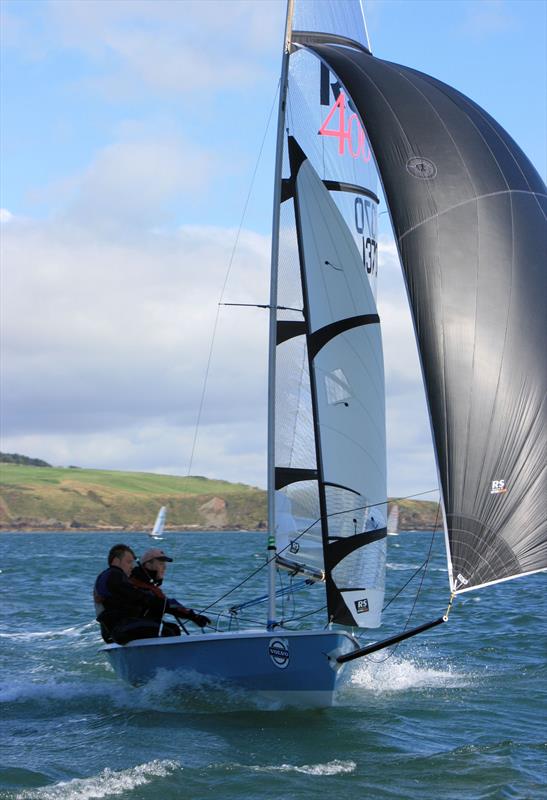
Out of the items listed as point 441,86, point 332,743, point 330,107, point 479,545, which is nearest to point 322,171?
point 330,107

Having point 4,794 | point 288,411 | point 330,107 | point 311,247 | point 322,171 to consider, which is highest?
point 330,107

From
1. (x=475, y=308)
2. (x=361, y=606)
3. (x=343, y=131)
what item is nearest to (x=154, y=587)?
(x=361, y=606)

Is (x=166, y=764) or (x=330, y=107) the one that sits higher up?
(x=330, y=107)

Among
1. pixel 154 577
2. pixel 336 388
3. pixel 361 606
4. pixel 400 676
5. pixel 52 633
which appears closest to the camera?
pixel 361 606

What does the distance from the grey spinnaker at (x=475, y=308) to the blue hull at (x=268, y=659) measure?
1751mm

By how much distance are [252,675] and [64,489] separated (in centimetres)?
10824

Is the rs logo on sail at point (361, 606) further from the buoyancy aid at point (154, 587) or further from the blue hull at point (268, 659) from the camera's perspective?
the buoyancy aid at point (154, 587)

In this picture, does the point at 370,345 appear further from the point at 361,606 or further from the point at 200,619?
the point at 200,619

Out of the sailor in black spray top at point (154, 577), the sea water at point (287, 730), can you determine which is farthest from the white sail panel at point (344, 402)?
the sailor in black spray top at point (154, 577)

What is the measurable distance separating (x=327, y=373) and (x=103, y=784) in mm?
4140

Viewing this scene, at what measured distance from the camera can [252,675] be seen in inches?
366

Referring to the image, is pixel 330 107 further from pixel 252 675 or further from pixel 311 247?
pixel 252 675

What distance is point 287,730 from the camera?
8867 mm

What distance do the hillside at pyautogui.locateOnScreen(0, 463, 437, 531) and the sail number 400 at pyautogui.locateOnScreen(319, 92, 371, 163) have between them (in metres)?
98.4
